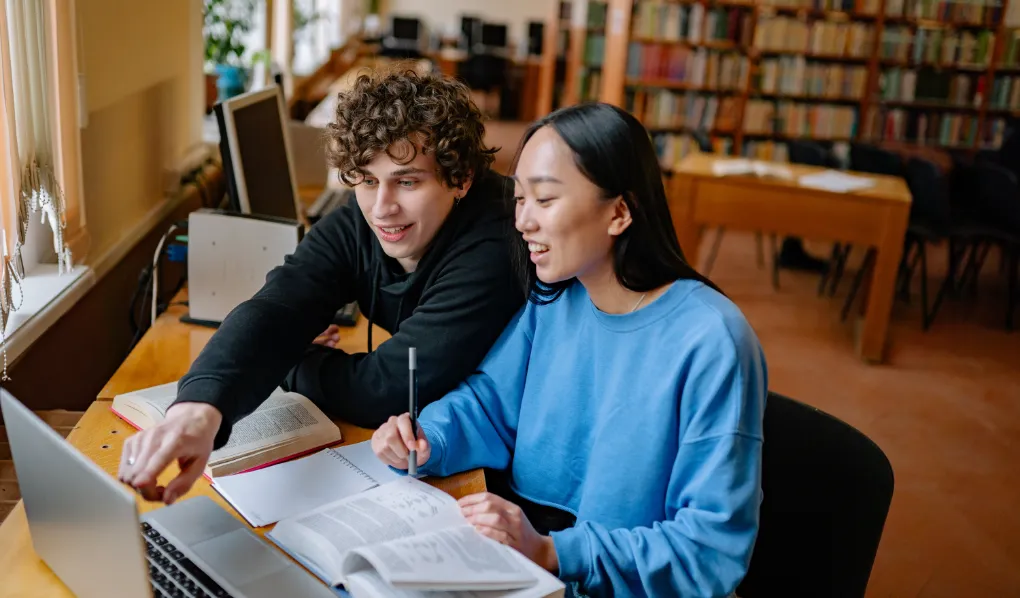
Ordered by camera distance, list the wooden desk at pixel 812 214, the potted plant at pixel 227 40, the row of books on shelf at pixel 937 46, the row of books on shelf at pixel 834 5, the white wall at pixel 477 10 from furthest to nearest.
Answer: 1. the white wall at pixel 477 10
2. the row of books on shelf at pixel 937 46
3. the row of books on shelf at pixel 834 5
4. the wooden desk at pixel 812 214
5. the potted plant at pixel 227 40

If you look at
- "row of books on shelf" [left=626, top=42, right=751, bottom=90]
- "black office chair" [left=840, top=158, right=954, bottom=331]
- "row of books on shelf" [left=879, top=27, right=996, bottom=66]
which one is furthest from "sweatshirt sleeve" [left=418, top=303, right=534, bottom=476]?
"row of books on shelf" [left=879, top=27, right=996, bottom=66]

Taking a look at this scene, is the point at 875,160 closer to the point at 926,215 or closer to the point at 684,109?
the point at 926,215

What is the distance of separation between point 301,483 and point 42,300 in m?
0.89

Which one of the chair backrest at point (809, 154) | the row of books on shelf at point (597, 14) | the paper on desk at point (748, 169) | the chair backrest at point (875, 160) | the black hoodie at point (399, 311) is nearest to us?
the black hoodie at point (399, 311)

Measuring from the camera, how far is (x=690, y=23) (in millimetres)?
6520

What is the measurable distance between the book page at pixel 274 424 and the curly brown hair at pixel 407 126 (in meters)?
0.39

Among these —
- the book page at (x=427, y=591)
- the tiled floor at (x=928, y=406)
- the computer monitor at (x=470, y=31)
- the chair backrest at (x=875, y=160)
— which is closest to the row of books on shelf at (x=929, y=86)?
the tiled floor at (x=928, y=406)

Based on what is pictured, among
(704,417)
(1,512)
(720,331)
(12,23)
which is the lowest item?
(1,512)

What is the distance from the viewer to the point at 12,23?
1.73m

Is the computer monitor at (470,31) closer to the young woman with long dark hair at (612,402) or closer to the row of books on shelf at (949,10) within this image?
the row of books on shelf at (949,10)

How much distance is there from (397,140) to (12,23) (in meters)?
0.81

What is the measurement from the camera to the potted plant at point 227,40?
350 cm

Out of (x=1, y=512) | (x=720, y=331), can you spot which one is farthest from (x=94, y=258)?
(x=720, y=331)

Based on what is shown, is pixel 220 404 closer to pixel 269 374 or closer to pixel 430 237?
pixel 269 374
